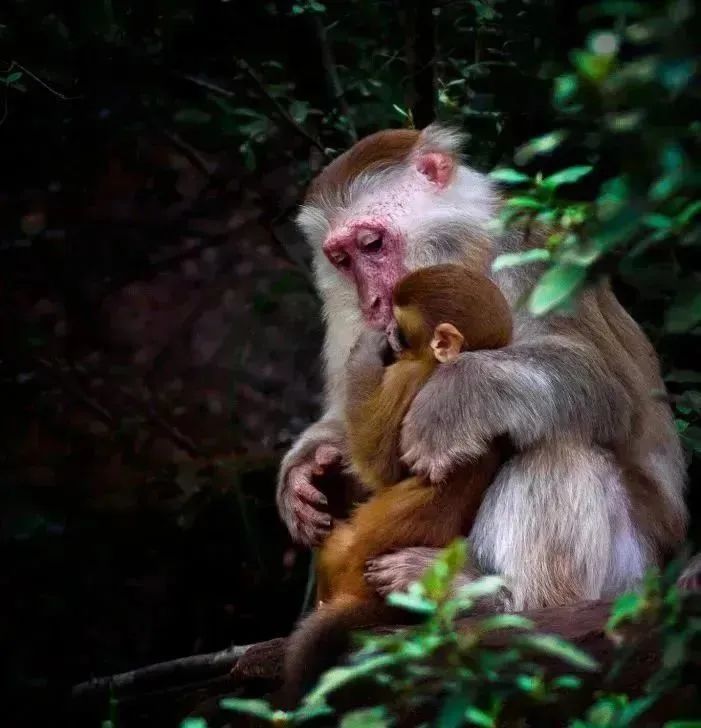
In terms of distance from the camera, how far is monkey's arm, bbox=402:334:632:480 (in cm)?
431

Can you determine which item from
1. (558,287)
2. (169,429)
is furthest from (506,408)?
(169,429)

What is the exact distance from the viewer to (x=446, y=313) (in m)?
4.27

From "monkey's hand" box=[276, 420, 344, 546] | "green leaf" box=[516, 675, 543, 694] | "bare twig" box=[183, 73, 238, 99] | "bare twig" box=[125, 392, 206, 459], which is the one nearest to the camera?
"green leaf" box=[516, 675, 543, 694]

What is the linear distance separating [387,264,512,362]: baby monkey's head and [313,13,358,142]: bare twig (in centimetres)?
235

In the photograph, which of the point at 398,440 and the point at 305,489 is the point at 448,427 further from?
the point at 305,489

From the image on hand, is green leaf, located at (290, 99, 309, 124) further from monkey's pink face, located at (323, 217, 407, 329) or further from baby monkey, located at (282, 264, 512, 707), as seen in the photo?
baby monkey, located at (282, 264, 512, 707)

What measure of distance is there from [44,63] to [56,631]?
310 cm

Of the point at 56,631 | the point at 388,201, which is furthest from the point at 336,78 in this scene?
the point at 56,631

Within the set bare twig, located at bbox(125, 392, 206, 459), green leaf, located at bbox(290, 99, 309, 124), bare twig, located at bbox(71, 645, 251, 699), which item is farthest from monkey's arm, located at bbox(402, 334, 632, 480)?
bare twig, located at bbox(125, 392, 206, 459)

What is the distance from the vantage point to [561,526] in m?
4.36

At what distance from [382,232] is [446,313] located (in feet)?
2.85

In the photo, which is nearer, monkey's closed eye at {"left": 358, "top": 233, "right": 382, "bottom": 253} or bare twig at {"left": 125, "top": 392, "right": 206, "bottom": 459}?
monkey's closed eye at {"left": 358, "top": 233, "right": 382, "bottom": 253}

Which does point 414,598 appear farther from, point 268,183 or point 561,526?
point 268,183

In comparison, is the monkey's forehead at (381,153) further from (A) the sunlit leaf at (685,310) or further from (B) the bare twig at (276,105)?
(A) the sunlit leaf at (685,310)
